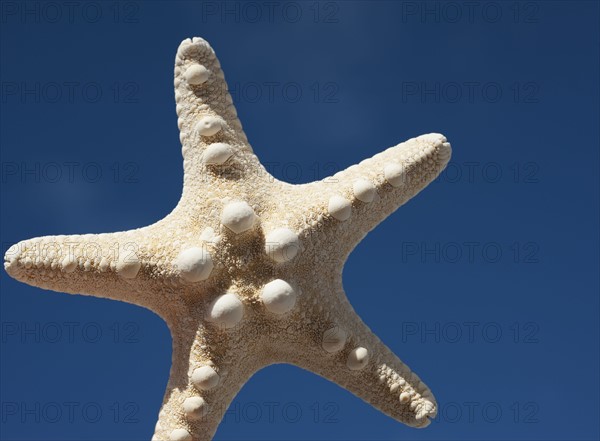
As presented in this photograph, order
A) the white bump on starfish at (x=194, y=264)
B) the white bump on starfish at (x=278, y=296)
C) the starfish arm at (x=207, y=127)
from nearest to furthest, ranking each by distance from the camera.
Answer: the white bump on starfish at (x=194, y=264) → the white bump on starfish at (x=278, y=296) → the starfish arm at (x=207, y=127)

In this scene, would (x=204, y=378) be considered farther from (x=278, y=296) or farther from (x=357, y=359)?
(x=357, y=359)

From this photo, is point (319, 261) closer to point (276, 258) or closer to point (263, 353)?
point (276, 258)

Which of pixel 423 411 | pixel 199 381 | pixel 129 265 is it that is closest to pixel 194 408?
pixel 199 381

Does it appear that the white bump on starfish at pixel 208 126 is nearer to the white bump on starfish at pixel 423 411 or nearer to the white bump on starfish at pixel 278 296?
the white bump on starfish at pixel 278 296

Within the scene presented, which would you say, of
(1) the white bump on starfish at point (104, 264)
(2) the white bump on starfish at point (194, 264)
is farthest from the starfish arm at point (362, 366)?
(1) the white bump on starfish at point (104, 264)

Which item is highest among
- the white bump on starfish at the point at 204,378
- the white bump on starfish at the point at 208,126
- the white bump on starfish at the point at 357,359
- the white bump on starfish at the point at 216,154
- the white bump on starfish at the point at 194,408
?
the white bump on starfish at the point at 208,126

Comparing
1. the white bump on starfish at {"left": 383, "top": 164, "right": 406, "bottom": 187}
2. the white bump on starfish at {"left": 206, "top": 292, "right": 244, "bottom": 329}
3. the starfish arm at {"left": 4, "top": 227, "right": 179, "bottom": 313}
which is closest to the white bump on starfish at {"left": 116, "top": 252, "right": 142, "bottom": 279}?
the starfish arm at {"left": 4, "top": 227, "right": 179, "bottom": 313}

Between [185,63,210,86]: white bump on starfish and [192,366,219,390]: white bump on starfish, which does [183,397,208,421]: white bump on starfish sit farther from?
[185,63,210,86]: white bump on starfish
